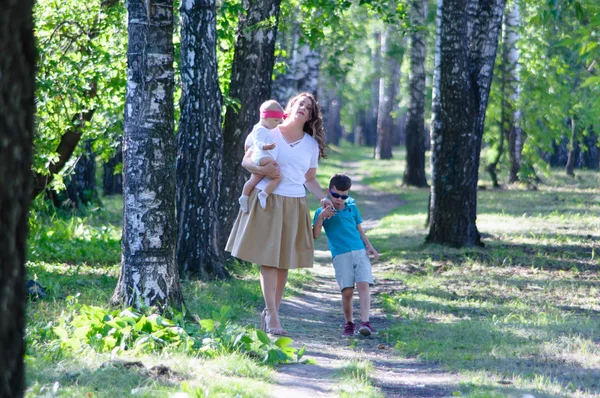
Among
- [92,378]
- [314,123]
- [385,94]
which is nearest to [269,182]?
[314,123]

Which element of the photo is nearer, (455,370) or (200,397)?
(200,397)

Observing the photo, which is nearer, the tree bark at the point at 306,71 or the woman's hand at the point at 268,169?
the woman's hand at the point at 268,169

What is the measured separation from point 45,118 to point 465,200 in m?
6.96

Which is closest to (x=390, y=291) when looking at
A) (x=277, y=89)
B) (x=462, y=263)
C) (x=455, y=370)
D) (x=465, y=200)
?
(x=462, y=263)

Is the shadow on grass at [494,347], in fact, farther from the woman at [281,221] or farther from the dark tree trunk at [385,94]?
the dark tree trunk at [385,94]

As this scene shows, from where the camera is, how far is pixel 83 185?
2169cm

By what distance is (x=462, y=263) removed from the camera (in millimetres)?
13227

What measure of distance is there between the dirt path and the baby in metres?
1.38

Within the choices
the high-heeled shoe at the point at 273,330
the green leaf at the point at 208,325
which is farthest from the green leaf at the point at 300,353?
the high-heeled shoe at the point at 273,330

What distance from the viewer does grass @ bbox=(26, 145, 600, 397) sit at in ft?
18.4

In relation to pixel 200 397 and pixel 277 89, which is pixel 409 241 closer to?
pixel 277 89

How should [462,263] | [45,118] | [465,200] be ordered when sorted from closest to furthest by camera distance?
1. [45,118]
2. [462,263]
3. [465,200]

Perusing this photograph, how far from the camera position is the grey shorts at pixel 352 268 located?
8422 mm

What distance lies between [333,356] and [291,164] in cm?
184
